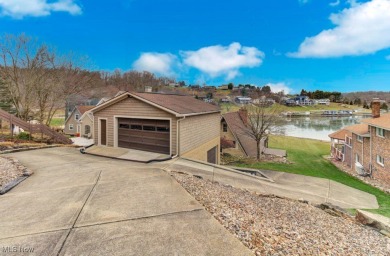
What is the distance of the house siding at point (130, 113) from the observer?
459 inches

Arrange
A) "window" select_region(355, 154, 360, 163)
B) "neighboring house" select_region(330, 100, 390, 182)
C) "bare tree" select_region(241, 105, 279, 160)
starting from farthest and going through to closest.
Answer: "bare tree" select_region(241, 105, 279, 160) < "window" select_region(355, 154, 360, 163) < "neighboring house" select_region(330, 100, 390, 182)

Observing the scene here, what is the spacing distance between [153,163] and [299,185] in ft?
26.5

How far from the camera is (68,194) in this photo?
239 inches

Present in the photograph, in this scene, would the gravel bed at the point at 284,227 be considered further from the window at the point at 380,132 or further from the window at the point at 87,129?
the window at the point at 87,129

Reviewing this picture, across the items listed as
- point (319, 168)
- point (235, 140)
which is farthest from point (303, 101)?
point (319, 168)

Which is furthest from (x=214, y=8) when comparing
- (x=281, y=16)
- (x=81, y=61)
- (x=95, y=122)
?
(x=95, y=122)

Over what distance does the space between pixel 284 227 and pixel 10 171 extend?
30.3 feet

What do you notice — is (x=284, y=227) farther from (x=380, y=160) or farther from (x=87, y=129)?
(x=87, y=129)

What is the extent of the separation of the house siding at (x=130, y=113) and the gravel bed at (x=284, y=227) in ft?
15.8

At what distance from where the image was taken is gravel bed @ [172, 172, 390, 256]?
13.6 ft

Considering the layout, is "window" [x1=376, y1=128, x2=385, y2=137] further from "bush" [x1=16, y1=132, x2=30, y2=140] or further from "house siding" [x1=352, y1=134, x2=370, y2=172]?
"bush" [x1=16, y1=132, x2=30, y2=140]

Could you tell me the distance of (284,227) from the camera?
5.01 meters

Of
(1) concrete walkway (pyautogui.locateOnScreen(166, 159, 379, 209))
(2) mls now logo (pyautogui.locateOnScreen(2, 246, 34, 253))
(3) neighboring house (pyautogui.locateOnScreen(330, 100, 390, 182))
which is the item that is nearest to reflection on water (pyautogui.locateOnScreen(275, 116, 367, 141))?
(3) neighboring house (pyautogui.locateOnScreen(330, 100, 390, 182))

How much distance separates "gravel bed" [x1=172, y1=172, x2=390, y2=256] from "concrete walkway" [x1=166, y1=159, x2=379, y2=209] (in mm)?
2116
